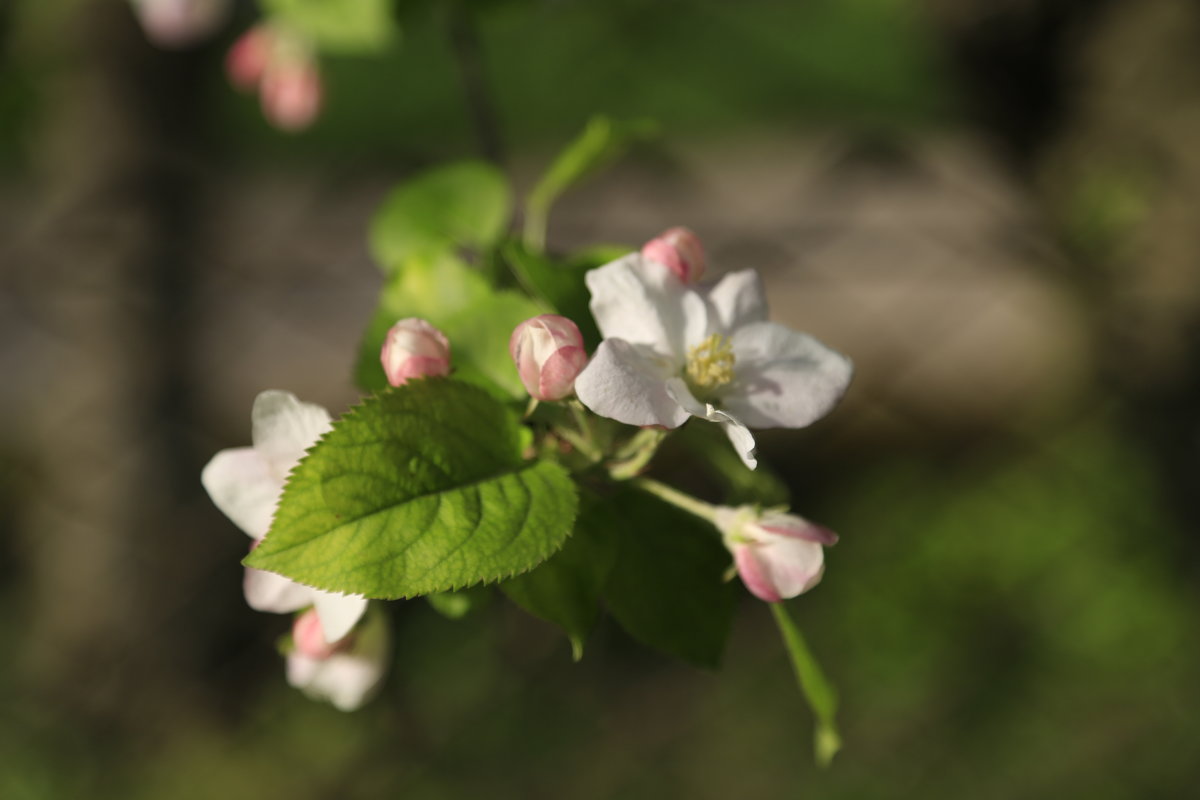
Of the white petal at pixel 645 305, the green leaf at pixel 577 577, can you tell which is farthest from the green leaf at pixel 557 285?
the green leaf at pixel 577 577

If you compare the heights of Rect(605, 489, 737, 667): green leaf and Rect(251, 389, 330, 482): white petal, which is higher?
Rect(251, 389, 330, 482): white petal

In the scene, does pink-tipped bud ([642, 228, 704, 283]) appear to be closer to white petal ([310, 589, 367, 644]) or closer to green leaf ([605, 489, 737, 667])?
green leaf ([605, 489, 737, 667])

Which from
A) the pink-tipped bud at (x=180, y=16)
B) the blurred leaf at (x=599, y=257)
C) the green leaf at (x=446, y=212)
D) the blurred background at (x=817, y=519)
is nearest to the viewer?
the blurred leaf at (x=599, y=257)

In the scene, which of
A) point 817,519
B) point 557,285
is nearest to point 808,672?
point 557,285

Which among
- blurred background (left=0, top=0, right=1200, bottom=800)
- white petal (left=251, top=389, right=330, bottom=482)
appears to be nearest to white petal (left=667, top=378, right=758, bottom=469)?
white petal (left=251, top=389, right=330, bottom=482)

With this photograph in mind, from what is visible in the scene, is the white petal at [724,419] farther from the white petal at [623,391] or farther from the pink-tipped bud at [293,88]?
the pink-tipped bud at [293,88]

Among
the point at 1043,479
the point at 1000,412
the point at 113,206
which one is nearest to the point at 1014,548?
Result: the point at 1043,479
